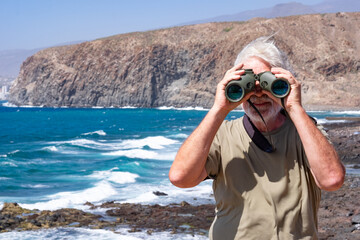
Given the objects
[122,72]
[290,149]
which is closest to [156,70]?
[122,72]

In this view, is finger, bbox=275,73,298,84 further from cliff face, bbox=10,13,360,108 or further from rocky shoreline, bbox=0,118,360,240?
cliff face, bbox=10,13,360,108

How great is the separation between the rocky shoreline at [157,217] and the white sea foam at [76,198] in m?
0.86

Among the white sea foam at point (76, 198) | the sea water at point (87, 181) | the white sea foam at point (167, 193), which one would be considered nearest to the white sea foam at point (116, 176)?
the sea water at point (87, 181)

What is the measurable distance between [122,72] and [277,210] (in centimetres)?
11071

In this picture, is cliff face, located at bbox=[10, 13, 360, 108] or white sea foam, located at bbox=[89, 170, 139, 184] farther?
cliff face, located at bbox=[10, 13, 360, 108]

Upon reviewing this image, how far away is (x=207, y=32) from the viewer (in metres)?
114

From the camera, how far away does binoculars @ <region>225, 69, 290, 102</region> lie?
2105mm

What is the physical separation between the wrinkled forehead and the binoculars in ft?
0.38

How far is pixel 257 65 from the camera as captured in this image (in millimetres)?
2285

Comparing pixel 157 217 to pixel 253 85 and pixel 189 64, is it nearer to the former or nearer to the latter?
pixel 253 85

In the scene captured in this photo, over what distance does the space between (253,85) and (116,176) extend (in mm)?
16916

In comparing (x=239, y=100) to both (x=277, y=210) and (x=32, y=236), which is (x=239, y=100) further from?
(x=32, y=236)

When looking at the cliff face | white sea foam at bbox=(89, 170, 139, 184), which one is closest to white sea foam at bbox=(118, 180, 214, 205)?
white sea foam at bbox=(89, 170, 139, 184)

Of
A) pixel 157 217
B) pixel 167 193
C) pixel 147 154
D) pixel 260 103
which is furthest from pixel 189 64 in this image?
pixel 260 103
